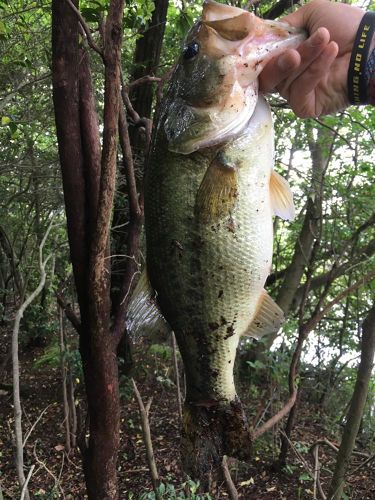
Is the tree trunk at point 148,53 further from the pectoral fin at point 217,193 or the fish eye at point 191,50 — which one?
the pectoral fin at point 217,193

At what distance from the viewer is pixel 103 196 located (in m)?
2.50

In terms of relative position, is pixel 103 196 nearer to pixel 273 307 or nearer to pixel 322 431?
pixel 273 307

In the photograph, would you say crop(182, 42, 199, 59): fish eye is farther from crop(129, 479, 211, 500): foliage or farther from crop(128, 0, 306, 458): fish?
crop(129, 479, 211, 500): foliage

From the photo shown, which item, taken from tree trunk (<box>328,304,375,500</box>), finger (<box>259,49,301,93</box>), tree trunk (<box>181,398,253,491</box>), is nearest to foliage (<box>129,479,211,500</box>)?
tree trunk (<box>328,304,375,500</box>)

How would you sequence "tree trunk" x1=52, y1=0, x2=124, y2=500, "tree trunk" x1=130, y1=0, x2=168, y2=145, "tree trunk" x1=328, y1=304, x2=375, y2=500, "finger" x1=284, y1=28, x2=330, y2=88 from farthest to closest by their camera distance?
"tree trunk" x1=130, y1=0, x2=168, y2=145 → "tree trunk" x1=328, y1=304, x2=375, y2=500 → "tree trunk" x1=52, y1=0, x2=124, y2=500 → "finger" x1=284, y1=28, x2=330, y2=88

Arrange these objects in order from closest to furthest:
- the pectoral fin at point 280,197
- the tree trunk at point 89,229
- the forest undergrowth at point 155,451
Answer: the pectoral fin at point 280,197 → the tree trunk at point 89,229 → the forest undergrowth at point 155,451

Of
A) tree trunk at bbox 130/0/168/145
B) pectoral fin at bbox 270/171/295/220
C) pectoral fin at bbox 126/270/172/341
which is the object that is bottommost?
pectoral fin at bbox 126/270/172/341

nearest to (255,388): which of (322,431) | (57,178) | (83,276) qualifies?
(322,431)

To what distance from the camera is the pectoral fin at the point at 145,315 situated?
1.77m

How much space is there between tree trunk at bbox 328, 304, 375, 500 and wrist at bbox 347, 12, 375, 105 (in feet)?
7.70

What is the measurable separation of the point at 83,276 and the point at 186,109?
1.35 meters

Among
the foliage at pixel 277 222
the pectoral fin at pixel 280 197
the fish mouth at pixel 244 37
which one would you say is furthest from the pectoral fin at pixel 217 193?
the foliage at pixel 277 222

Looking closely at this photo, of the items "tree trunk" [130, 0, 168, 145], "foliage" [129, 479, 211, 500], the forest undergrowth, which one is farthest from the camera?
"tree trunk" [130, 0, 168, 145]

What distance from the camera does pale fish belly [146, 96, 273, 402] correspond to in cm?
161
